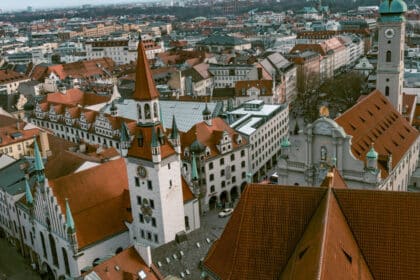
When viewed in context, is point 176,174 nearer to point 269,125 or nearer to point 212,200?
point 212,200

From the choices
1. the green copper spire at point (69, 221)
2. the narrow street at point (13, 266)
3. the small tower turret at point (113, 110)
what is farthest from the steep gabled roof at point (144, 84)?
the small tower turret at point (113, 110)

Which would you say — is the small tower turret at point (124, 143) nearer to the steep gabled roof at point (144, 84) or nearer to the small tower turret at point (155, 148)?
the small tower turret at point (155, 148)

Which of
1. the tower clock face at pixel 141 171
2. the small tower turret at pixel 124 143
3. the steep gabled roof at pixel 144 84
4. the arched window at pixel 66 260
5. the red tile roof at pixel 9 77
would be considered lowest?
the arched window at pixel 66 260

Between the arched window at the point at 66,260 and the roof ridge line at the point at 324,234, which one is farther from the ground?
the roof ridge line at the point at 324,234

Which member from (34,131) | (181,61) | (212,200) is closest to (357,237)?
(212,200)

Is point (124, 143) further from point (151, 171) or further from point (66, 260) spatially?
point (66, 260)

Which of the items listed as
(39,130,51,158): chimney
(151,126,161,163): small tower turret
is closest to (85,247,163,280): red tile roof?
(151,126,161,163): small tower turret

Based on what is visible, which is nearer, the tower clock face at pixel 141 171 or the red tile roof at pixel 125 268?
the red tile roof at pixel 125 268
